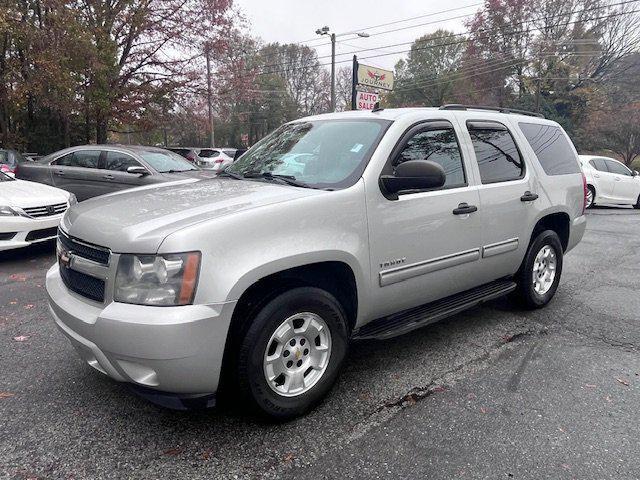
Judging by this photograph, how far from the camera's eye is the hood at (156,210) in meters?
2.36

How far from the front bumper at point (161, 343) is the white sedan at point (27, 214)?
178 inches

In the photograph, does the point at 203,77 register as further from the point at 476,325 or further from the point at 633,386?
the point at 633,386

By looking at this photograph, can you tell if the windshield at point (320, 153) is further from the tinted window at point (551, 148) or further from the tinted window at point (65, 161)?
the tinted window at point (65, 161)

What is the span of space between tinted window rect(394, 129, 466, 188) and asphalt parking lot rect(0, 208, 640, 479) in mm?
1356

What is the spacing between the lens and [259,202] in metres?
2.66

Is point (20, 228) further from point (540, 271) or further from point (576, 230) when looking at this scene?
point (576, 230)

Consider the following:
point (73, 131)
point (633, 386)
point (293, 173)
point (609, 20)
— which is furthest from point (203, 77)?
point (609, 20)

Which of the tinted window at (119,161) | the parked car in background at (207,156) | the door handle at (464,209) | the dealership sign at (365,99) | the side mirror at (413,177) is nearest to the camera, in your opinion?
the side mirror at (413,177)

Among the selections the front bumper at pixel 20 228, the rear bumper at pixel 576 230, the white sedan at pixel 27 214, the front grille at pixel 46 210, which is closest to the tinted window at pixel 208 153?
the white sedan at pixel 27 214

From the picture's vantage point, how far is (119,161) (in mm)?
8664

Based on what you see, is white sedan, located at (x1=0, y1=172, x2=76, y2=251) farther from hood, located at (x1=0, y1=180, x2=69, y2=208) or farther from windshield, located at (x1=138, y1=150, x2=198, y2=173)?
windshield, located at (x1=138, y1=150, x2=198, y2=173)

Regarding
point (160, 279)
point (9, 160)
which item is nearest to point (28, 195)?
point (160, 279)

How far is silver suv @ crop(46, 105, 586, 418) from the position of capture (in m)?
2.29

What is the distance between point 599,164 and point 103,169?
12.9 metres
